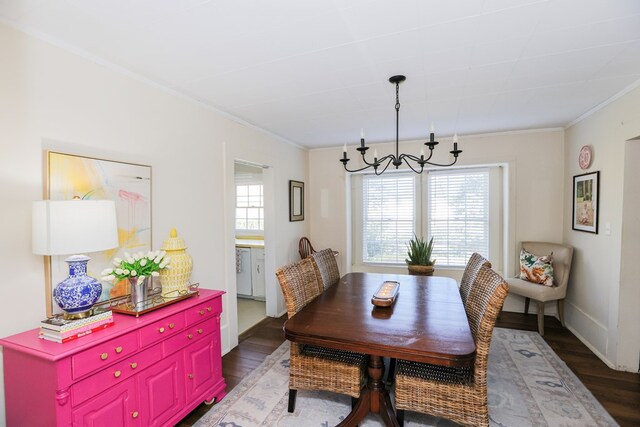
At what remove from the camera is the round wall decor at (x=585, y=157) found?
10.2 ft

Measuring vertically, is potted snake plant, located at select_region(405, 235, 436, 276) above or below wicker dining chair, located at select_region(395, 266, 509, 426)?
above

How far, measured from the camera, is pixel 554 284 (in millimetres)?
3496

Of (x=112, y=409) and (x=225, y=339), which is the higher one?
(x=112, y=409)

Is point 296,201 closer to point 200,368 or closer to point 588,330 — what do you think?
point 200,368

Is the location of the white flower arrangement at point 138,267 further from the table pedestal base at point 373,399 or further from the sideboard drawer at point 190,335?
the table pedestal base at point 373,399

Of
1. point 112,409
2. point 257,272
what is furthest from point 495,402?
point 257,272

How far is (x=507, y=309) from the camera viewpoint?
4.08 metres

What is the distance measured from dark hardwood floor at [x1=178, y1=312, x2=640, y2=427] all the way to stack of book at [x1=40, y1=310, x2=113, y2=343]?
0.96 m

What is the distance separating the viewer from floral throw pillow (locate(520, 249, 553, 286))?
348cm

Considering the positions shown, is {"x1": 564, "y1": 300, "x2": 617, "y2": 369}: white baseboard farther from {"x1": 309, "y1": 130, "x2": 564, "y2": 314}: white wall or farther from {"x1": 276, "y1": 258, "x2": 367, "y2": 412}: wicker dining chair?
{"x1": 276, "y1": 258, "x2": 367, "y2": 412}: wicker dining chair

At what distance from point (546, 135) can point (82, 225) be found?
4.63 meters

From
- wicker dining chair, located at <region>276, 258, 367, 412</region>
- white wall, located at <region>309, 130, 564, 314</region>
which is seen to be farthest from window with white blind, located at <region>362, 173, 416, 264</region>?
wicker dining chair, located at <region>276, 258, 367, 412</region>

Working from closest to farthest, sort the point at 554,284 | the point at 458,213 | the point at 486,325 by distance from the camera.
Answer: the point at 486,325 < the point at 554,284 < the point at 458,213

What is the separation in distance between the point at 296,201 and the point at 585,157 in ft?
10.9
